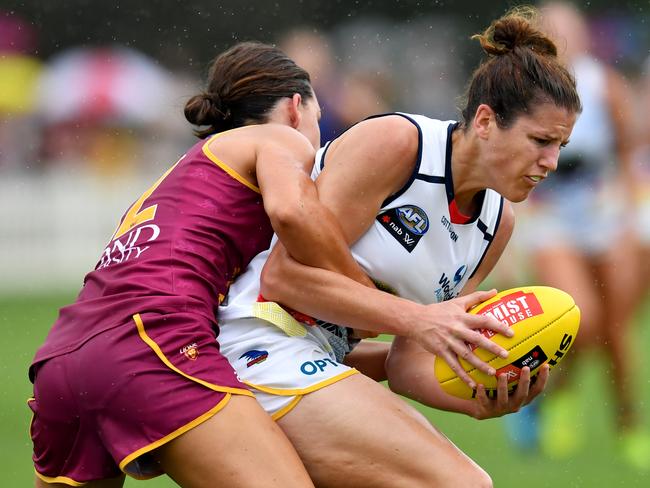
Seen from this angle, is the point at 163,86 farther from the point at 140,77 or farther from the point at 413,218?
the point at 413,218

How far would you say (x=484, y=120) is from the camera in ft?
13.6

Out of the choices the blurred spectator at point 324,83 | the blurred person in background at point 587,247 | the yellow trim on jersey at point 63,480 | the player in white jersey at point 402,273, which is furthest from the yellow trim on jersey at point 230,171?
the blurred spectator at point 324,83

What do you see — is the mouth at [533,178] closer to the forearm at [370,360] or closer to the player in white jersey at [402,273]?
the player in white jersey at [402,273]

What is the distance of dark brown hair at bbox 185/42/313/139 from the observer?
180 inches

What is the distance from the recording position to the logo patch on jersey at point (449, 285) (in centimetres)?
430

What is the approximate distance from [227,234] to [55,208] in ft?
41.1

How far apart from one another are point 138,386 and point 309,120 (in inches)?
54.9

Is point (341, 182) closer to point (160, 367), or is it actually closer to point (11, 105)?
point (160, 367)

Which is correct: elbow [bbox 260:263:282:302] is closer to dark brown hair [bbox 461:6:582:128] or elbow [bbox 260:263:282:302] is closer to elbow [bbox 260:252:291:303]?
elbow [bbox 260:252:291:303]

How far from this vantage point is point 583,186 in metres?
8.24

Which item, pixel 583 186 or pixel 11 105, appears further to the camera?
pixel 11 105

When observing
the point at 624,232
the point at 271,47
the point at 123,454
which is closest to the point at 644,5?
the point at 624,232

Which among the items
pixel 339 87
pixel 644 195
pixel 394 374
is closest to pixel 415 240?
pixel 394 374

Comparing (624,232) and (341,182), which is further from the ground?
(341,182)
